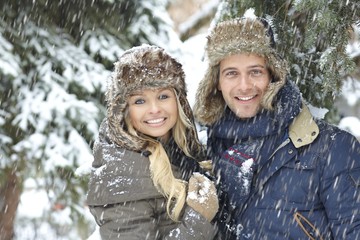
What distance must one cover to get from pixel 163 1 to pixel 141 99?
4643mm

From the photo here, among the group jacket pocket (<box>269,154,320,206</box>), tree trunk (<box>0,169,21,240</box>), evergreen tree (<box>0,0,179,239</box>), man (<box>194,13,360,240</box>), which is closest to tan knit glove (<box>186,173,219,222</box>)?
man (<box>194,13,360,240</box>)

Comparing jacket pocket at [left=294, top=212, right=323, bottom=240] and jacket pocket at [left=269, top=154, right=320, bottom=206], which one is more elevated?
jacket pocket at [left=269, top=154, right=320, bottom=206]

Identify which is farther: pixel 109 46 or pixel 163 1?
pixel 163 1

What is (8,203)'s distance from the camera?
756cm

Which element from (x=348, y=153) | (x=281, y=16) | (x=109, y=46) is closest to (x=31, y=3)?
(x=109, y=46)

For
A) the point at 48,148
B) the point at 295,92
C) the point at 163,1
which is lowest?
the point at 48,148

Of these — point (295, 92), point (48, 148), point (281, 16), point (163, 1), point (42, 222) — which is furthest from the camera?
point (42, 222)

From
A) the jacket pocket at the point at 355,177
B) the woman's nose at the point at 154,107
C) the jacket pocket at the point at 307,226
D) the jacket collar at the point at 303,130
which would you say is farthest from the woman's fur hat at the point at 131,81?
the jacket pocket at the point at 355,177

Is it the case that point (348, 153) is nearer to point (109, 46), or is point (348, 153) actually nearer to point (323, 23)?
point (323, 23)

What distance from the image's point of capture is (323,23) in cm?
269

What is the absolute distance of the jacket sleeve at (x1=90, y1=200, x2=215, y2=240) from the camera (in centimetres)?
275

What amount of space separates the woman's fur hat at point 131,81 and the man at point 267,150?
35 centimetres

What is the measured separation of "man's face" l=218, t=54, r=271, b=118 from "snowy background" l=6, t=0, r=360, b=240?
2.20 feet

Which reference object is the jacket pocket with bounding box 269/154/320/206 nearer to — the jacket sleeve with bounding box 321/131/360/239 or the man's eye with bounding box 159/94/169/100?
the jacket sleeve with bounding box 321/131/360/239
